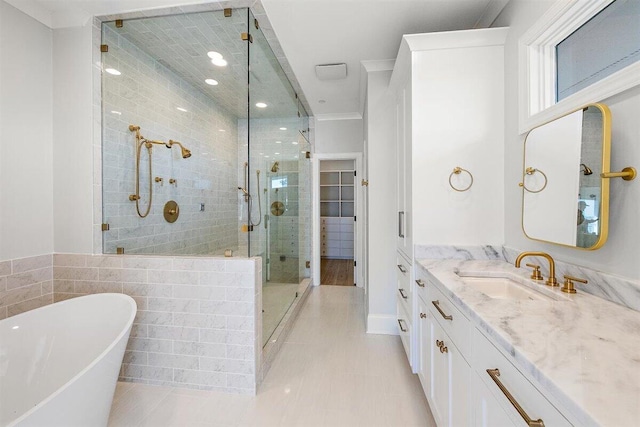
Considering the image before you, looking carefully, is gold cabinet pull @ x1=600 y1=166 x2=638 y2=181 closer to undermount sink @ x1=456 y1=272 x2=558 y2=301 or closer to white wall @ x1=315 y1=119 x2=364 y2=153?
undermount sink @ x1=456 y1=272 x2=558 y2=301

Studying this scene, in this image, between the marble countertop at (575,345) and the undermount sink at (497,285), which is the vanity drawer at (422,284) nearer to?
the undermount sink at (497,285)

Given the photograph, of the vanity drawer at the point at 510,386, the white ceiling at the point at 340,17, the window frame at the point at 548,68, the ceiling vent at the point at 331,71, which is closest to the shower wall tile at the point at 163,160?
the white ceiling at the point at 340,17

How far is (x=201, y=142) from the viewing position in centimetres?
307

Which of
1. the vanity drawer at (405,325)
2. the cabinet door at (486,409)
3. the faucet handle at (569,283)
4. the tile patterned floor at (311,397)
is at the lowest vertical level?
the tile patterned floor at (311,397)

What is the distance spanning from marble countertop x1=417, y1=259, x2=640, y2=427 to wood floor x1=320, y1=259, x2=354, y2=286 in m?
3.34

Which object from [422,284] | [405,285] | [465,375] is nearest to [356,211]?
[405,285]

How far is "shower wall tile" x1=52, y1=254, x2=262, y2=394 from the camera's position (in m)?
1.77

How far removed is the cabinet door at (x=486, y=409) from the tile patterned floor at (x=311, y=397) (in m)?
0.79

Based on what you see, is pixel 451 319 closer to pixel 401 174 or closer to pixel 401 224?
pixel 401 224

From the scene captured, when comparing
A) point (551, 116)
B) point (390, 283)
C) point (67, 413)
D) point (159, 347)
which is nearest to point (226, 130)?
point (159, 347)

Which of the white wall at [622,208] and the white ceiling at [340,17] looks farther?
the white ceiling at [340,17]

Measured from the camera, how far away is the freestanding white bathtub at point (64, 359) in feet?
3.45

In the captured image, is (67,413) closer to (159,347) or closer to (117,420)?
(117,420)

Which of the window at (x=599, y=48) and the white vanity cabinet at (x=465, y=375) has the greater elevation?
the window at (x=599, y=48)
